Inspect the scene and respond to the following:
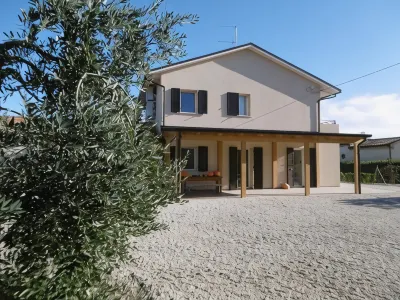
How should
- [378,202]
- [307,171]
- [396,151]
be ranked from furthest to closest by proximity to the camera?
1. [396,151]
2. [307,171]
3. [378,202]

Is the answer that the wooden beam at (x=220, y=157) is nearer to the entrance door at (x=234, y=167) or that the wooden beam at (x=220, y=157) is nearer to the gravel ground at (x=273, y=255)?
the entrance door at (x=234, y=167)

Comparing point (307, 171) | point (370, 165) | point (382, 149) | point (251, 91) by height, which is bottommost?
point (307, 171)

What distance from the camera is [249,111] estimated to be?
16562mm

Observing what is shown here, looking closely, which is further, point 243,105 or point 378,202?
point 243,105

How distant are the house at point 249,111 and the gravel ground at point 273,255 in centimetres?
640

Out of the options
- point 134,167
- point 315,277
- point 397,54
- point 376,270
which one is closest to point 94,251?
point 134,167

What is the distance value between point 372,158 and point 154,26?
3837cm

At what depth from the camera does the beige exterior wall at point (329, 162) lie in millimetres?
18250

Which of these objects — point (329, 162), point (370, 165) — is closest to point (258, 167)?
point (329, 162)

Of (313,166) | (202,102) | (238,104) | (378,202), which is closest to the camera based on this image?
(378,202)

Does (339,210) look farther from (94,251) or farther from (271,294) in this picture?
(94,251)

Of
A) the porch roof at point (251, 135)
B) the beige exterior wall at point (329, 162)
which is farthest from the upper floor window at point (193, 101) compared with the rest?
the beige exterior wall at point (329, 162)

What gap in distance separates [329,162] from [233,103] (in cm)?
725

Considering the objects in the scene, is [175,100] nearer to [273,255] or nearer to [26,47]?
[273,255]
